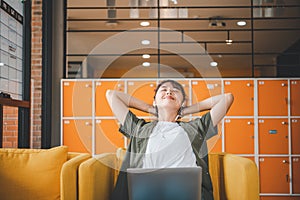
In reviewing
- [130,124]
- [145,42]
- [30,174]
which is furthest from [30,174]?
[145,42]

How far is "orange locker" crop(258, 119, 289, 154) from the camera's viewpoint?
5527 mm

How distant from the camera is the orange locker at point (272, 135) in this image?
5527 millimetres

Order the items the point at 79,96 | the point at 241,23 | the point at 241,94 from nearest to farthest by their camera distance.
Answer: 1. the point at 79,96
2. the point at 241,94
3. the point at 241,23

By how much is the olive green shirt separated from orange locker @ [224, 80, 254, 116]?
2532 millimetres

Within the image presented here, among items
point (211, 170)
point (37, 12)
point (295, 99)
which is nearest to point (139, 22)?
point (37, 12)

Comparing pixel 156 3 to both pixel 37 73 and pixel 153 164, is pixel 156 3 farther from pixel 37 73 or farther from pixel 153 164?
pixel 153 164

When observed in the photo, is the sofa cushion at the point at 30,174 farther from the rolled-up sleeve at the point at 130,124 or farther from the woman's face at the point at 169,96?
the woman's face at the point at 169,96

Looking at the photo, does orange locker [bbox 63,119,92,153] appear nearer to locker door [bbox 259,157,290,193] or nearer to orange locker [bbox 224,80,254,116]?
orange locker [bbox 224,80,254,116]

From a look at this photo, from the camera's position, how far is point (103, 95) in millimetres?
5527

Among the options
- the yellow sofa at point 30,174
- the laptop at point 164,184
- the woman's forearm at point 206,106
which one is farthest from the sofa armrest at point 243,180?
the laptop at point 164,184

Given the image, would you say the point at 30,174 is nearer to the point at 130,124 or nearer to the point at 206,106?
the point at 130,124

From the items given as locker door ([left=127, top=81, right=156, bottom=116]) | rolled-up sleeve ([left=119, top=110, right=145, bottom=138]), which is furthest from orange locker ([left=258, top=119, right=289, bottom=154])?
rolled-up sleeve ([left=119, top=110, right=145, bottom=138])

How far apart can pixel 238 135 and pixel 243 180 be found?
2.81 m

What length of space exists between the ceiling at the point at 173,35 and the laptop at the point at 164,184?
379 centimetres
